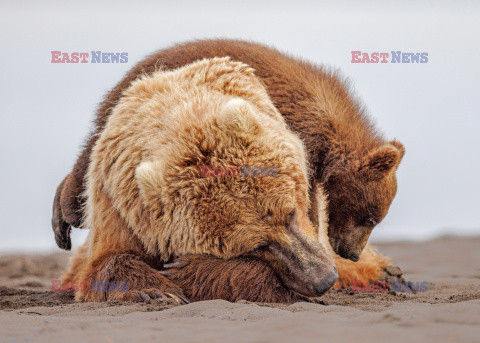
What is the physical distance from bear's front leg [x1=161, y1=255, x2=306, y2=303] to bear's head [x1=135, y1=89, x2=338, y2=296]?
0.09m

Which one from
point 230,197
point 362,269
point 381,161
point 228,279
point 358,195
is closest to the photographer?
point 230,197

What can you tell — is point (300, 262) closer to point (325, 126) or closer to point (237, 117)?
point (237, 117)

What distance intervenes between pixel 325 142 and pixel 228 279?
206 cm

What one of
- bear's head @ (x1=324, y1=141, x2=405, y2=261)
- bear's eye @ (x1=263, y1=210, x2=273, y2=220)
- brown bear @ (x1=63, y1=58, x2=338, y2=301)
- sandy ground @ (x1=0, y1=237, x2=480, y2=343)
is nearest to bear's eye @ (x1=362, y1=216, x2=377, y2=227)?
bear's head @ (x1=324, y1=141, x2=405, y2=261)

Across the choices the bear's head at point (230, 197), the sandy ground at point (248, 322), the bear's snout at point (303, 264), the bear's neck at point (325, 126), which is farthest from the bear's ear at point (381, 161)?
the bear's snout at point (303, 264)

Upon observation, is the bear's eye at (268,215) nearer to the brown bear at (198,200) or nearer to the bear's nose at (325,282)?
the brown bear at (198,200)

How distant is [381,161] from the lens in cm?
667

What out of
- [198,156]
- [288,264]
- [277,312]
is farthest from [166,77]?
[277,312]

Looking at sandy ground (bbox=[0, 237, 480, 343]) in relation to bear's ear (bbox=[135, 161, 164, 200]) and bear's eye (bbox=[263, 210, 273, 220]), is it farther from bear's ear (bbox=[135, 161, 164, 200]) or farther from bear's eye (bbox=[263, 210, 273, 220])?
bear's ear (bbox=[135, 161, 164, 200])

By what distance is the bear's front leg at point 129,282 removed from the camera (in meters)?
5.18

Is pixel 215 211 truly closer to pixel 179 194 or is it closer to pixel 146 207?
pixel 179 194

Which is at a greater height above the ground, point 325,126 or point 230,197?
point 325,126

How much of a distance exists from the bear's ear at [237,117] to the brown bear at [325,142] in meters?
1.23

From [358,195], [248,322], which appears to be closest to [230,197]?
[248,322]
